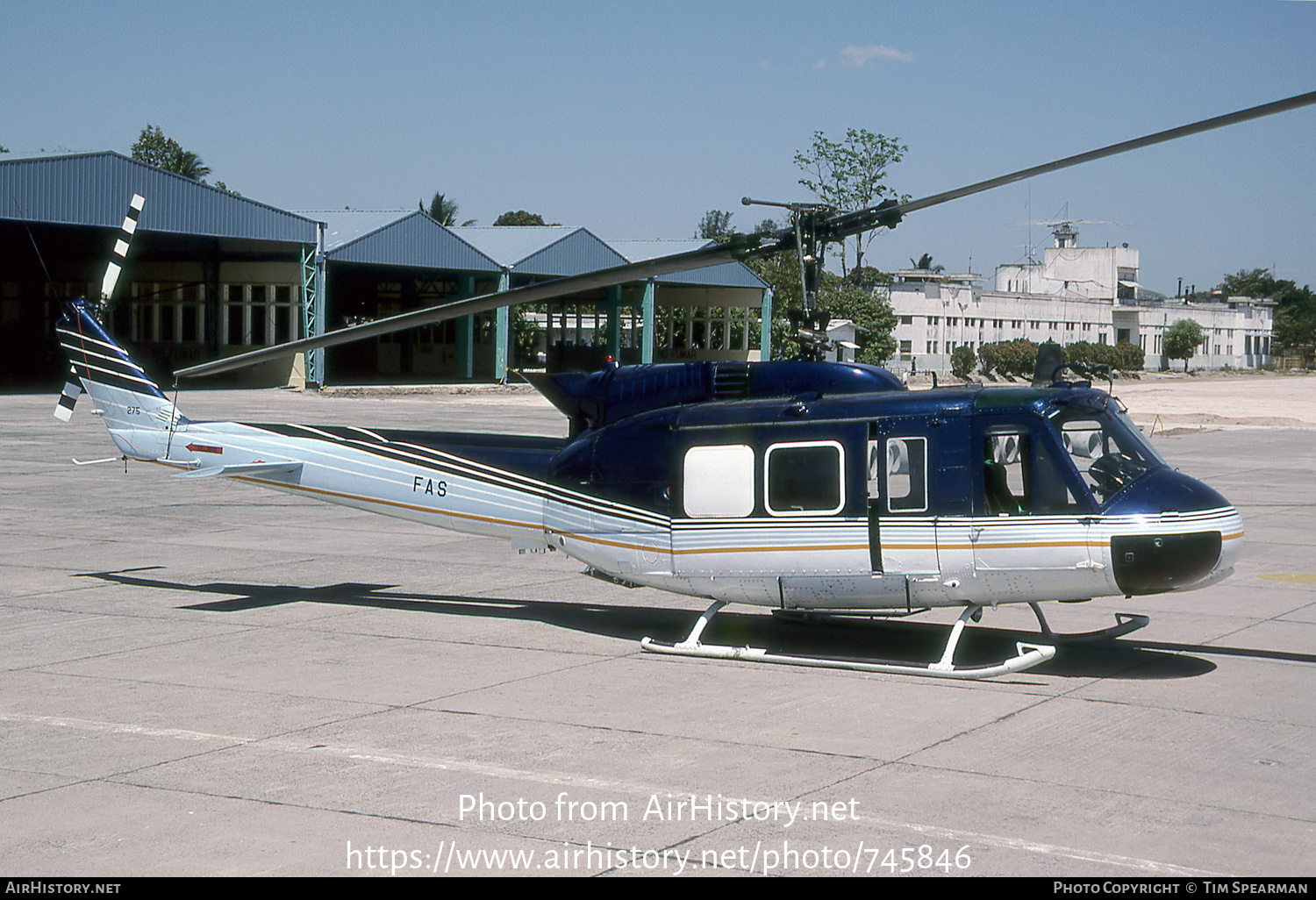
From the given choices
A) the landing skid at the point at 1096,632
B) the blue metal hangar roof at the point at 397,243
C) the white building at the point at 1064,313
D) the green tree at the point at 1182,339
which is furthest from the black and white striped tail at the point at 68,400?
the green tree at the point at 1182,339

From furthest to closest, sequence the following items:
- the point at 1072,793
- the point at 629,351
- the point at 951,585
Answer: the point at 629,351 < the point at 951,585 < the point at 1072,793

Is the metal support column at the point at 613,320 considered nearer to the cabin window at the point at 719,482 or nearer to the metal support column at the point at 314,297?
the metal support column at the point at 314,297

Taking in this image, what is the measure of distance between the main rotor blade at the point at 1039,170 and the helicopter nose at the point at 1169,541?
8.04ft

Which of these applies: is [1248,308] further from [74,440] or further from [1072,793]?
[1072,793]

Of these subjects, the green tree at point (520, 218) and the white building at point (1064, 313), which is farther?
the green tree at point (520, 218)

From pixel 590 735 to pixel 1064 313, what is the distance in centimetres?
10709

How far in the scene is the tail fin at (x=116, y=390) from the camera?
12891mm

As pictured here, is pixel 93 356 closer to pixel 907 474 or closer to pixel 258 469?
pixel 258 469

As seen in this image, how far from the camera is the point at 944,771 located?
24.2 feet

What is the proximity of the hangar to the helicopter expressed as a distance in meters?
33.4

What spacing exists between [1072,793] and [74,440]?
90.6ft

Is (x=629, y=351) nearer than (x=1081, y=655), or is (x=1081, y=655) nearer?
(x=1081, y=655)

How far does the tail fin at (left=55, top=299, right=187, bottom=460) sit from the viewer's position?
12.9 metres
